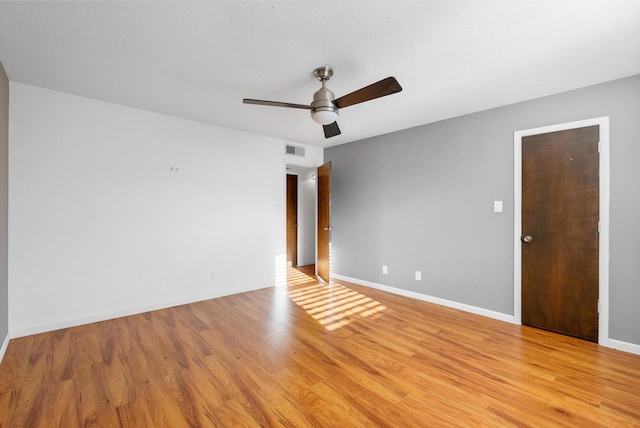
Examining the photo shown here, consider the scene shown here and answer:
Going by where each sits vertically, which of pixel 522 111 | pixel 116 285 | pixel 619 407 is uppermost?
pixel 522 111

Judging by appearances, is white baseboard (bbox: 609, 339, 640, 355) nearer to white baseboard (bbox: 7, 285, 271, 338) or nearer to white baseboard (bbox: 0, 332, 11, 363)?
white baseboard (bbox: 7, 285, 271, 338)

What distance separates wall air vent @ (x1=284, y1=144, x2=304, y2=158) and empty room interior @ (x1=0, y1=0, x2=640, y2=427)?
504mm

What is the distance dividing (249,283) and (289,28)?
354 cm

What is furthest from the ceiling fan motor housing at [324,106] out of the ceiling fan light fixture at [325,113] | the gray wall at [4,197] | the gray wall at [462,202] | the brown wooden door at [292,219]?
the brown wooden door at [292,219]

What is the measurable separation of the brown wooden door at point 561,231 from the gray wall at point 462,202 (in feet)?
0.45

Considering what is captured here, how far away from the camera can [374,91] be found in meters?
2.14

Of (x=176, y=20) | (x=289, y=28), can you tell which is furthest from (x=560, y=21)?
(x=176, y=20)

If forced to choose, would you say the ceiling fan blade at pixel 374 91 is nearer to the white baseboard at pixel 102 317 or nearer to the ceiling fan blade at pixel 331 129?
the ceiling fan blade at pixel 331 129

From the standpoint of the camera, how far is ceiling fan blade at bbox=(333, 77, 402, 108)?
198 centimetres

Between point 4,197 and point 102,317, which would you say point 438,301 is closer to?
point 102,317

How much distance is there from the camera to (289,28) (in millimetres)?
1874

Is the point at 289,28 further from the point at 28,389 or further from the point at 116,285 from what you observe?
the point at 116,285

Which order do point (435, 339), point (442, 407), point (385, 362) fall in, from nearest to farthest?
point (442, 407)
point (385, 362)
point (435, 339)

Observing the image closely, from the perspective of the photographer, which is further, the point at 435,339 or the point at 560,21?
the point at 435,339
